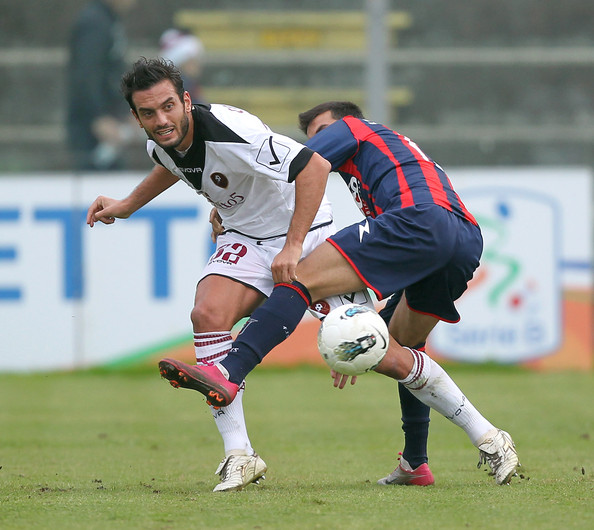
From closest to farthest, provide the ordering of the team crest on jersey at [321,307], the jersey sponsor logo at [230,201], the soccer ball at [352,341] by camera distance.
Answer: the soccer ball at [352,341] → the team crest on jersey at [321,307] → the jersey sponsor logo at [230,201]

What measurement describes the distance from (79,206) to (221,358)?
609 cm

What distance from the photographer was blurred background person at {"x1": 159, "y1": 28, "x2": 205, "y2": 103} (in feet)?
38.4

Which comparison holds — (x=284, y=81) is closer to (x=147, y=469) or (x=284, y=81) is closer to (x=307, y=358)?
(x=307, y=358)

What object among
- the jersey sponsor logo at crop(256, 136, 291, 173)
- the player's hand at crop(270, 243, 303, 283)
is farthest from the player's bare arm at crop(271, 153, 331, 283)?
the jersey sponsor logo at crop(256, 136, 291, 173)

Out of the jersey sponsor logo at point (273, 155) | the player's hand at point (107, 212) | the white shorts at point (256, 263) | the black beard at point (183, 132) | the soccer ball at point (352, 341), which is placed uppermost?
the black beard at point (183, 132)

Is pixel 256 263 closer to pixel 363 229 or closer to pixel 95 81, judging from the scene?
pixel 363 229

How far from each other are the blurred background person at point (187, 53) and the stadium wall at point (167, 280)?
5.04 ft

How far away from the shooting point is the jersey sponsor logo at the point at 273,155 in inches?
189

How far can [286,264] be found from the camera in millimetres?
4727

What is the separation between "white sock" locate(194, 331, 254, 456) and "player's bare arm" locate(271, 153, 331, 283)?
15.3 inches

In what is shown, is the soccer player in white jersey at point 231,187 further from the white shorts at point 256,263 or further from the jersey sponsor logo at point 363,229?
the jersey sponsor logo at point 363,229

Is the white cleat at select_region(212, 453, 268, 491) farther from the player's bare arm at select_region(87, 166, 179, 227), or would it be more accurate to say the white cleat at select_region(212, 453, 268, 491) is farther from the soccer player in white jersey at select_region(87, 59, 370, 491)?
the player's bare arm at select_region(87, 166, 179, 227)

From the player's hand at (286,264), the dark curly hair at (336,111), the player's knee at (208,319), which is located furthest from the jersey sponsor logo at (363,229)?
the dark curly hair at (336,111)

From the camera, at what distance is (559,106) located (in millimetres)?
12102
